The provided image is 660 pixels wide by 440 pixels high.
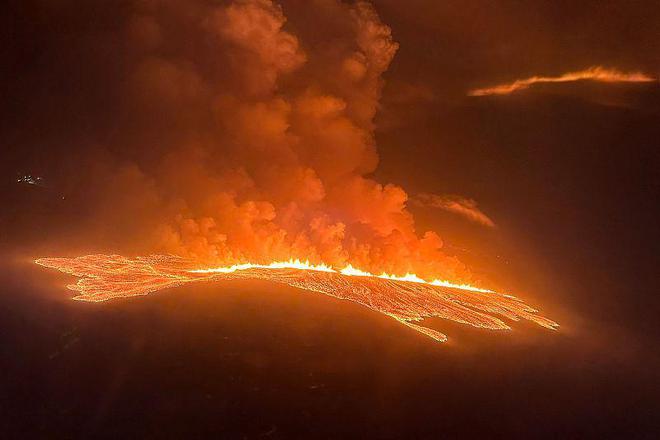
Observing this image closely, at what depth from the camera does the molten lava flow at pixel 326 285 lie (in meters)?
13.4

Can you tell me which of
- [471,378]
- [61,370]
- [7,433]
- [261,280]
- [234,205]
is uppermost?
[234,205]

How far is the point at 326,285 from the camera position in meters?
16.5

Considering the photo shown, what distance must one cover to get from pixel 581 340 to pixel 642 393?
4738 mm

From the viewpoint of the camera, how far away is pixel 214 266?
695 inches

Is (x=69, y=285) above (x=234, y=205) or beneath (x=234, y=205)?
beneath

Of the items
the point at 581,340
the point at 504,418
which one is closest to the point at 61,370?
the point at 504,418

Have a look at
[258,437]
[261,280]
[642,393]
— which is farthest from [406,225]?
[258,437]

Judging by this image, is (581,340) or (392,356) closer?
(392,356)

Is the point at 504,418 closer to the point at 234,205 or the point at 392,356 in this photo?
the point at 392,356

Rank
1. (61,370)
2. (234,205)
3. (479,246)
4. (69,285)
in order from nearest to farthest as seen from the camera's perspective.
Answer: (61,370) < (69,285) < (234,205) < (479,246)

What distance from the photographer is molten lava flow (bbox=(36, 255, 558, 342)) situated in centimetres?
1341

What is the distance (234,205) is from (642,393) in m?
17.5

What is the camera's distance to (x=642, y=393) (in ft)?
43.2

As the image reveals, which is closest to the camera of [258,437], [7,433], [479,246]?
[7,433]
